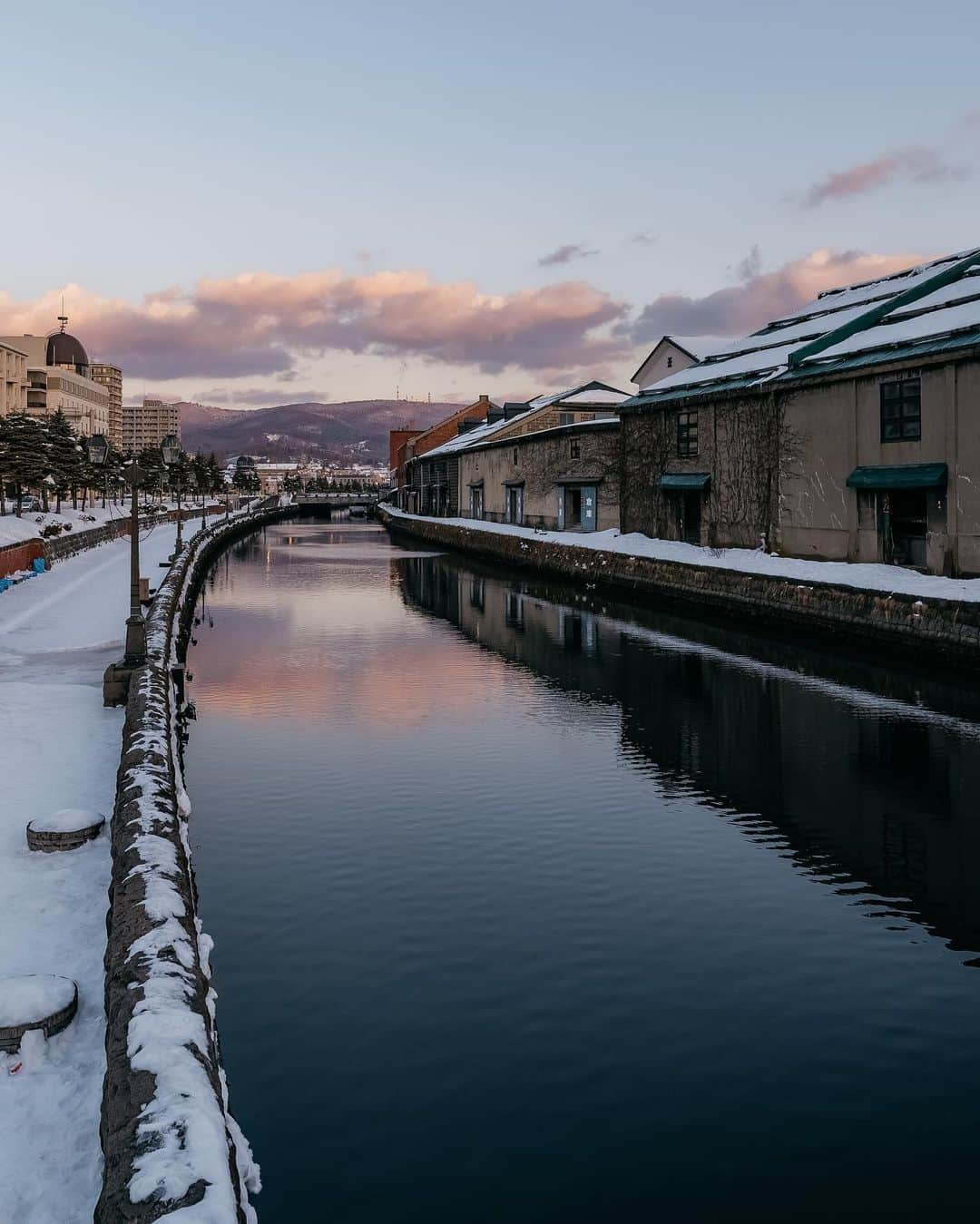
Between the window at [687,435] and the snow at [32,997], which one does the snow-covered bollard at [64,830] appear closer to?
the snow at [32,997]

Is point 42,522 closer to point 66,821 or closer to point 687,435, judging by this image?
point 687,435

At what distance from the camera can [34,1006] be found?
320 inches

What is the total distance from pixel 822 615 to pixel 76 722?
877 inches

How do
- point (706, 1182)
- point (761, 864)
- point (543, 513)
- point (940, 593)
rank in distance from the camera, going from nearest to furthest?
point (706, 1182) < point (761, 864) < point (940, 593) < point (543, 513)

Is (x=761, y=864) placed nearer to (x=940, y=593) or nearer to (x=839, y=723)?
(x=839, y=723)

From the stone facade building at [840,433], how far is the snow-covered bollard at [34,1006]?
3005 cm

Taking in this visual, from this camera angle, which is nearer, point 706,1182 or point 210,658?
point 706,1182

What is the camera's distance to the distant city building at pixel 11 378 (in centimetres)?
14362

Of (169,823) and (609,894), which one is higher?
(169,823)

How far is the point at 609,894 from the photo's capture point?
40.6 feet

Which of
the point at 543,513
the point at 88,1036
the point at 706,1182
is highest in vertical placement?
the point at 543,513

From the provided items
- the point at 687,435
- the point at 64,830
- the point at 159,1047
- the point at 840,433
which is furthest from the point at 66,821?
the point at 687,435

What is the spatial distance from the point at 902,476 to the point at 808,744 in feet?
59.7

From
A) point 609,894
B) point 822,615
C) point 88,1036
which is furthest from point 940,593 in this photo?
point 88,1036
